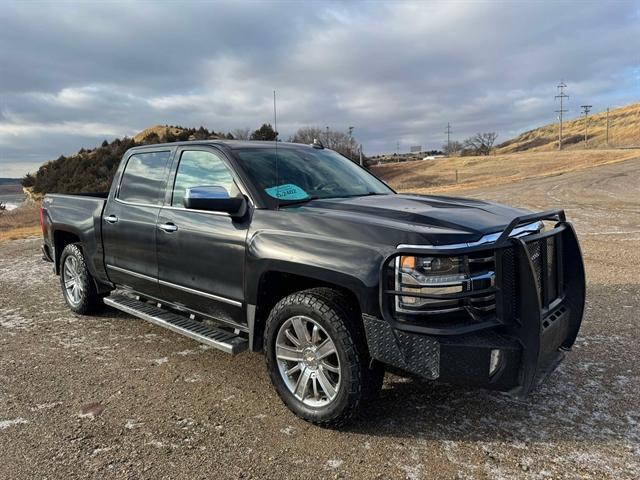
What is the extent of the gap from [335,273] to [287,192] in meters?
1.02

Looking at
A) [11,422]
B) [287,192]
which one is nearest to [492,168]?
[287,192]

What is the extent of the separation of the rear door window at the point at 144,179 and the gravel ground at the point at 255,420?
Answer: 4.63ft

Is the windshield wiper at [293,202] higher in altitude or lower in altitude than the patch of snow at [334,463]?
higher

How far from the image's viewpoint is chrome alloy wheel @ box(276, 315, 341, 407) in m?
3.29

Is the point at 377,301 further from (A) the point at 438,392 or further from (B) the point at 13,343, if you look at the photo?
(B) the point at 13,343

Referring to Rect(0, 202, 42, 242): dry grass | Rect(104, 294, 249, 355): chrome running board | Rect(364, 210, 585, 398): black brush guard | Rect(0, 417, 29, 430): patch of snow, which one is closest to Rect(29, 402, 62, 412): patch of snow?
Rect(0, 417, 29, 430): patch of snow

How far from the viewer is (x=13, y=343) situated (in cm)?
507

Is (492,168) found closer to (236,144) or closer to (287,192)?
(236,144)

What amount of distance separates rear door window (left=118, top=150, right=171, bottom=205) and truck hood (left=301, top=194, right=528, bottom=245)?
1655 mm

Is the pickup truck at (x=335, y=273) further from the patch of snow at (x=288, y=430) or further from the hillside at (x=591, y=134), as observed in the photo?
the hillside at (x=591, y=134)

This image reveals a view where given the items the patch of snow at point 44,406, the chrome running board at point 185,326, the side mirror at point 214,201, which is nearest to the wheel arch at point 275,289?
the chrome running board at point 185,326

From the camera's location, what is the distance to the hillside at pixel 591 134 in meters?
115

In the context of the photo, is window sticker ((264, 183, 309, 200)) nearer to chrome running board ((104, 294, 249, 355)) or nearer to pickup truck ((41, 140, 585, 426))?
pickup truck ((41, 140, 585, 426))

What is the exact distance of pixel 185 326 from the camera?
421 cm
